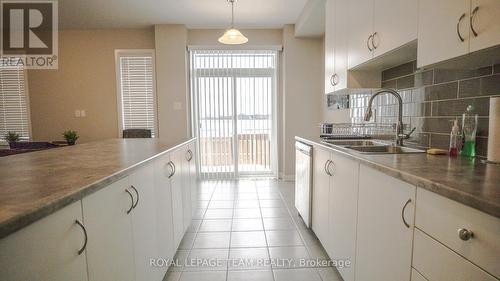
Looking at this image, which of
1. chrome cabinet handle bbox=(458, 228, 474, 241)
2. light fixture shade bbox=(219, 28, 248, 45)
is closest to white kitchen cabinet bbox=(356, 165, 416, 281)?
chrome cabinet handle bbox=(458, 228, 474, 241)

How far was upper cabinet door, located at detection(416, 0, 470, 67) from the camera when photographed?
3.32 feet

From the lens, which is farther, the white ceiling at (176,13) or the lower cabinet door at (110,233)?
the white ceiling at (176,13)

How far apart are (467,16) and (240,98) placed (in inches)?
143

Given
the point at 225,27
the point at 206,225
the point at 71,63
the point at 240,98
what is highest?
the point at 225,27

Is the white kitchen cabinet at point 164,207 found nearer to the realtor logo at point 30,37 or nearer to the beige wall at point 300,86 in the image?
the beige wall at point 300,86

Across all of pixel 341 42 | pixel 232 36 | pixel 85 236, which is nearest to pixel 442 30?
pixel 341 42

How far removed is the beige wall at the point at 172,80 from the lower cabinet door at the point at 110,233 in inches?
133

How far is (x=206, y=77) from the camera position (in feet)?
14.6

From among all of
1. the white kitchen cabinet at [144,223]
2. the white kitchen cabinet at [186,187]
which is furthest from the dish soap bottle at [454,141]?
the white kitchen cabinet at [186,187]

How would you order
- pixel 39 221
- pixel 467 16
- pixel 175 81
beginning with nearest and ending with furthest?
1. pixel 39 221
2. pixel 467 16
3. pixel 175 81

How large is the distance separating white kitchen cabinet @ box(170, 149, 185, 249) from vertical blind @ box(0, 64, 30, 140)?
422cm

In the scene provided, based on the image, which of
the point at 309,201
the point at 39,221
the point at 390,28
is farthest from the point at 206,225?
the point at 390,28

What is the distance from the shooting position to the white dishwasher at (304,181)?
2.22 metres

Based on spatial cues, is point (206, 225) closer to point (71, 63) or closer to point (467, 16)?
point (467, 16)
